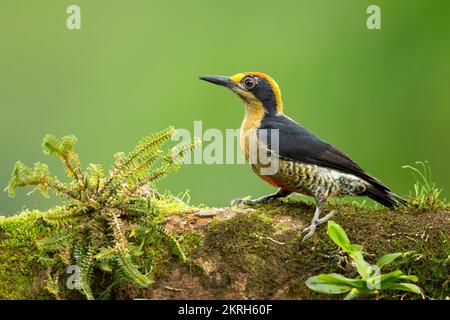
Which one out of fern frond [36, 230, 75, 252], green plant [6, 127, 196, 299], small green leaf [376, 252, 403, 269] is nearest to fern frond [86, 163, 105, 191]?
green plant [6, 127, 196, 299]

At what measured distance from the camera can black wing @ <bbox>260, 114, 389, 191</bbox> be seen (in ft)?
16.5

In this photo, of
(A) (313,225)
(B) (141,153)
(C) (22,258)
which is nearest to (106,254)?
(C) (22,258)

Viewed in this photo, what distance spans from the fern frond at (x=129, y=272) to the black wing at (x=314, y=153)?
1.72 meters

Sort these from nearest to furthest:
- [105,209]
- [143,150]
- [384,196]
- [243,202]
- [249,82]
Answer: [105,209], [143,150], [243,202], [384,196], [249,82]

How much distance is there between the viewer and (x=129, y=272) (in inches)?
142

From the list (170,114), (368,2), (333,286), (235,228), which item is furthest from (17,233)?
(368,2)

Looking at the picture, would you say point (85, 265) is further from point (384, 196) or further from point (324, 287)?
point (384, 196)

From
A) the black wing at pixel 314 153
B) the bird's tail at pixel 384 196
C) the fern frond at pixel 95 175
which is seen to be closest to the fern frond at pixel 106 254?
the fern frond at pixel 95 175

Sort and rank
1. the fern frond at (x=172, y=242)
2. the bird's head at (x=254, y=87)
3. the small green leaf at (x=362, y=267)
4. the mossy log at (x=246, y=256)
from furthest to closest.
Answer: the bird's head at (x=254, y=87), the fern frond at (x=172, y=242), the mossy log at (x=246, y=256), the small green leaf at (x=362, y=267)

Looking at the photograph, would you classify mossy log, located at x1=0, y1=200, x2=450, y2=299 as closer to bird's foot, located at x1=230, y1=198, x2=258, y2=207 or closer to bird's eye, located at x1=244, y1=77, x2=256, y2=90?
bird's foot, located at x1=230, y1=198, x2=258, y2=207

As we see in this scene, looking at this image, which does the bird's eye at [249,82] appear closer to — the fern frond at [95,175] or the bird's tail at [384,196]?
the bird's tail at [384,196]

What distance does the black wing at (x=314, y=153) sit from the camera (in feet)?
16.5

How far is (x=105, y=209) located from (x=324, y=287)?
1238 millimetres
